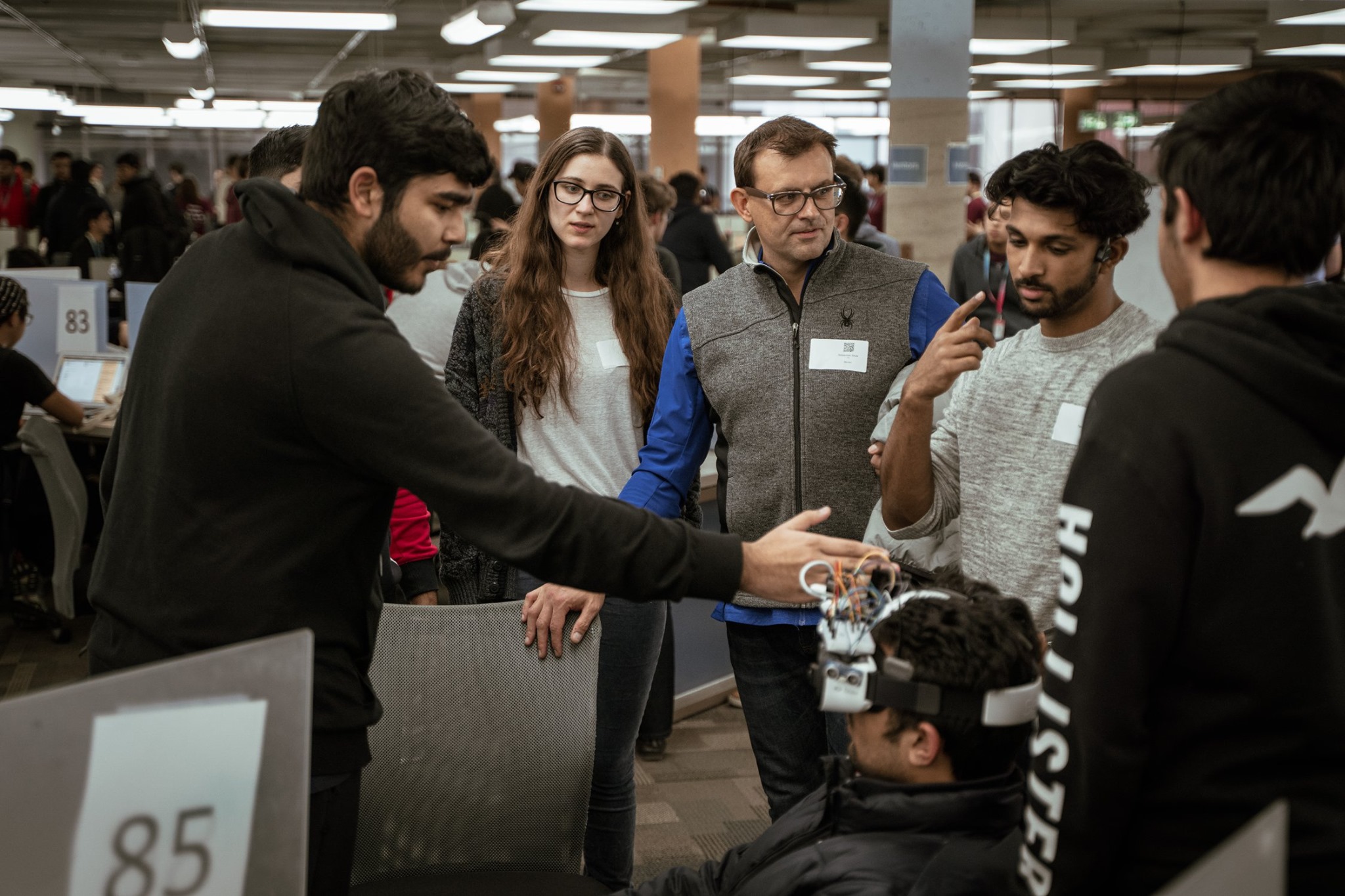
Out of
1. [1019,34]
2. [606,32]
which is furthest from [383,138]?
[1019,34]

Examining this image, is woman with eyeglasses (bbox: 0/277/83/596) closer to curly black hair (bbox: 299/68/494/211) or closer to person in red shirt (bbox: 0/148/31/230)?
curly black hair (bbox: 299/68/494/211)

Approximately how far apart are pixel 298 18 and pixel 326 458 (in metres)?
9.02

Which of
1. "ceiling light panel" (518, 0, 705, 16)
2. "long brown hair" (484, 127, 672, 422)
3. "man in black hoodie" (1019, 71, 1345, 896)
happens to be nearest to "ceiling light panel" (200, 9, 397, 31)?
"ceiling light panel" (518, 0, 705, 16)

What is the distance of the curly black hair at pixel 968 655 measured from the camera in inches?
Answer: 51.4

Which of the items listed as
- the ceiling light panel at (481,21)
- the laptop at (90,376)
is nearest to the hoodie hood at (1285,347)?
the laptop at (90,376)

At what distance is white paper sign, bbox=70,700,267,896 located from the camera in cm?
85

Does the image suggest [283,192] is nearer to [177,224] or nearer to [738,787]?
[738,787]

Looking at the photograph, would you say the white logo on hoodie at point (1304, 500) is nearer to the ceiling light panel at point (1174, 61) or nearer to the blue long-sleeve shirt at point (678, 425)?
the blue long-sleeve shirt at point (678, 425)

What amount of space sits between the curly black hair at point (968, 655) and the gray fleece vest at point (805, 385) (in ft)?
1.90

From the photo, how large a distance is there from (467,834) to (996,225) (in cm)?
296

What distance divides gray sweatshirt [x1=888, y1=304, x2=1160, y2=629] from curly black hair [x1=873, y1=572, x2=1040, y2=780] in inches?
9.5

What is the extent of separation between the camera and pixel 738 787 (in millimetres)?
3367

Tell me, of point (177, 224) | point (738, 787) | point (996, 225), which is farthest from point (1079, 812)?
point (177, 224)

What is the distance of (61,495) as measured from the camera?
13.9 ft
